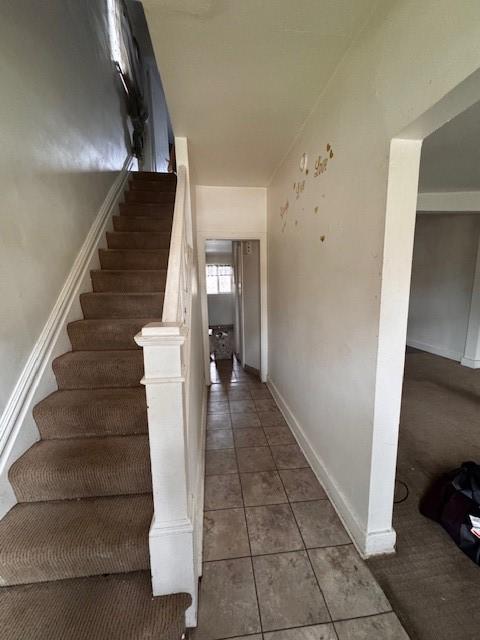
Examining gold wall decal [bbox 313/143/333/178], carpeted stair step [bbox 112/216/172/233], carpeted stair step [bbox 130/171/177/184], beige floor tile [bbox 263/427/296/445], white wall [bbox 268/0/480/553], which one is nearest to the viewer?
white wall [bbox 268/0/480/553]

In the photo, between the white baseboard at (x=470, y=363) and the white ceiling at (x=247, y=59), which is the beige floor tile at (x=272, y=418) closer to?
the white ceiling at (x=247, y=59)

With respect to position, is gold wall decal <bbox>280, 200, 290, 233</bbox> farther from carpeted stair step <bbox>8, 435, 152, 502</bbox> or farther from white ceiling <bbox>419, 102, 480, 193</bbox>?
carpeted stair step <bbox>8, 435, 152, 502</bbox>

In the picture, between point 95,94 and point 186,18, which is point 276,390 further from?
point 95,94

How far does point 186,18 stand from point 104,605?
2.34m

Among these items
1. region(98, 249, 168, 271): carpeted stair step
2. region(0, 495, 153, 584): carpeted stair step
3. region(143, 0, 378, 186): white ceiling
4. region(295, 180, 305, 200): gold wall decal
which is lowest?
region(0, 495, 153, 584): carpeted stair step

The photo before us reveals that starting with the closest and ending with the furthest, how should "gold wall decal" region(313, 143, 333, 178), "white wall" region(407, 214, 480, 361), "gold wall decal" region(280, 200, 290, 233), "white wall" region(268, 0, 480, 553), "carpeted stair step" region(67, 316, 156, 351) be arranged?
"white wall" region(268, 0, 480, 553) < "gold wall decal" region(313, 143, 333, 178) < "carpeted stair step" region(67, 316, 156, 351) < "gold wall decal" region(280, 200, 290, 233) < "white wall" region(407, 214, 480, 361)

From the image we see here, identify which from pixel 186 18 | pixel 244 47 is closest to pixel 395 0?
pixel 244 47

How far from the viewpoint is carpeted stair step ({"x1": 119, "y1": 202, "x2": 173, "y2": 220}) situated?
9.84ft

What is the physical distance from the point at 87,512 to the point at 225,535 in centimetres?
72

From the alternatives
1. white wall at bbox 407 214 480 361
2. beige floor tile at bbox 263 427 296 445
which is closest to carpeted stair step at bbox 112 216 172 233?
beige floor tile at bbox 263 427 296 445

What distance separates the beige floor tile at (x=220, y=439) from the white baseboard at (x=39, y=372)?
1257 mm

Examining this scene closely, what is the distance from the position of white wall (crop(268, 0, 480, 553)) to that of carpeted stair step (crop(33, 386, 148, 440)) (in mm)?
1126

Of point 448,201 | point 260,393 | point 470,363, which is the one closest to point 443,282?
point 470,363

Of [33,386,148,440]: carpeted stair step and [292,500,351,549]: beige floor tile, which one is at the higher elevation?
[33,386,148,440]: carpeted stair step
